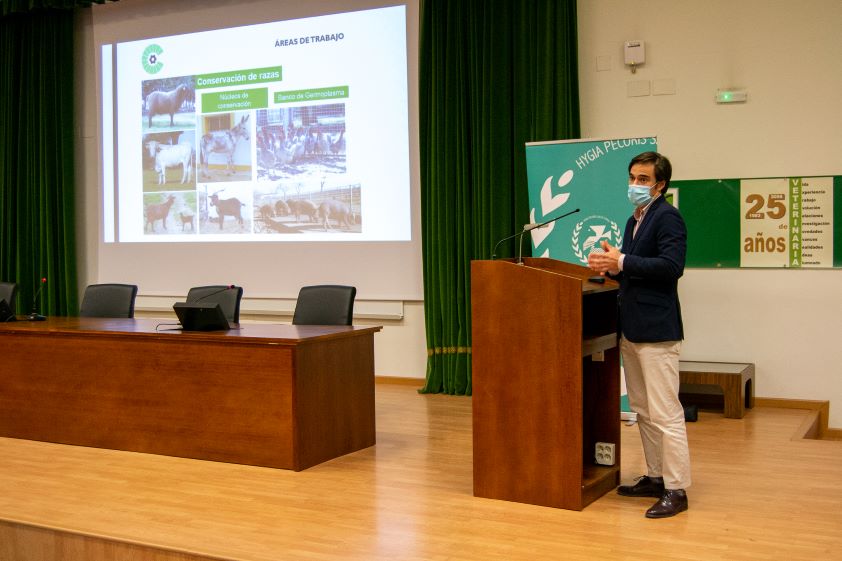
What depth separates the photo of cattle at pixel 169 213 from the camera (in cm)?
773

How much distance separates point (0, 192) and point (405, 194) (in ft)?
13.4

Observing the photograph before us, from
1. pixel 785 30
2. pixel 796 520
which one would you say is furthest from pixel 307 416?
pixel 785 30

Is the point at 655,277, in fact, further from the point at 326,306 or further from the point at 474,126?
the point at 474,126

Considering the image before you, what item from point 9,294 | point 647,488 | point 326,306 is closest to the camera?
point 647,488

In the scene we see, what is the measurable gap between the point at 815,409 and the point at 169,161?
5.46m

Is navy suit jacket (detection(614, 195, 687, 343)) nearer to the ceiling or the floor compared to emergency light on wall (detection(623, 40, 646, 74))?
nearer to the floor

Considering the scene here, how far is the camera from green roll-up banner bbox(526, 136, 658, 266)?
5.46 m

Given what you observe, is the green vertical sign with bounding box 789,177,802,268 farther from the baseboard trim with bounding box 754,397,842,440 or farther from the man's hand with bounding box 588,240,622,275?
the man's hand with bounding box 588,240,622,275

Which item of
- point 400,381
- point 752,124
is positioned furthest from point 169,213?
point 752,124

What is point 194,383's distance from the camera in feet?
15.3

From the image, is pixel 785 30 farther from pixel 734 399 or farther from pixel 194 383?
pixel 194 383

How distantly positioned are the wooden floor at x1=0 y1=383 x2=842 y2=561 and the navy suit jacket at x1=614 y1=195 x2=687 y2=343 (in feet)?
2.45

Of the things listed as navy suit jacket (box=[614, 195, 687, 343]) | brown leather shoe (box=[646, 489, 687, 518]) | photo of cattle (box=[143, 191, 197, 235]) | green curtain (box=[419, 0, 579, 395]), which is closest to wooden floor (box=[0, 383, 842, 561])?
brown leather shoe (box=[646, 489, 687, 518])

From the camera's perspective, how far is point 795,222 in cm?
577
